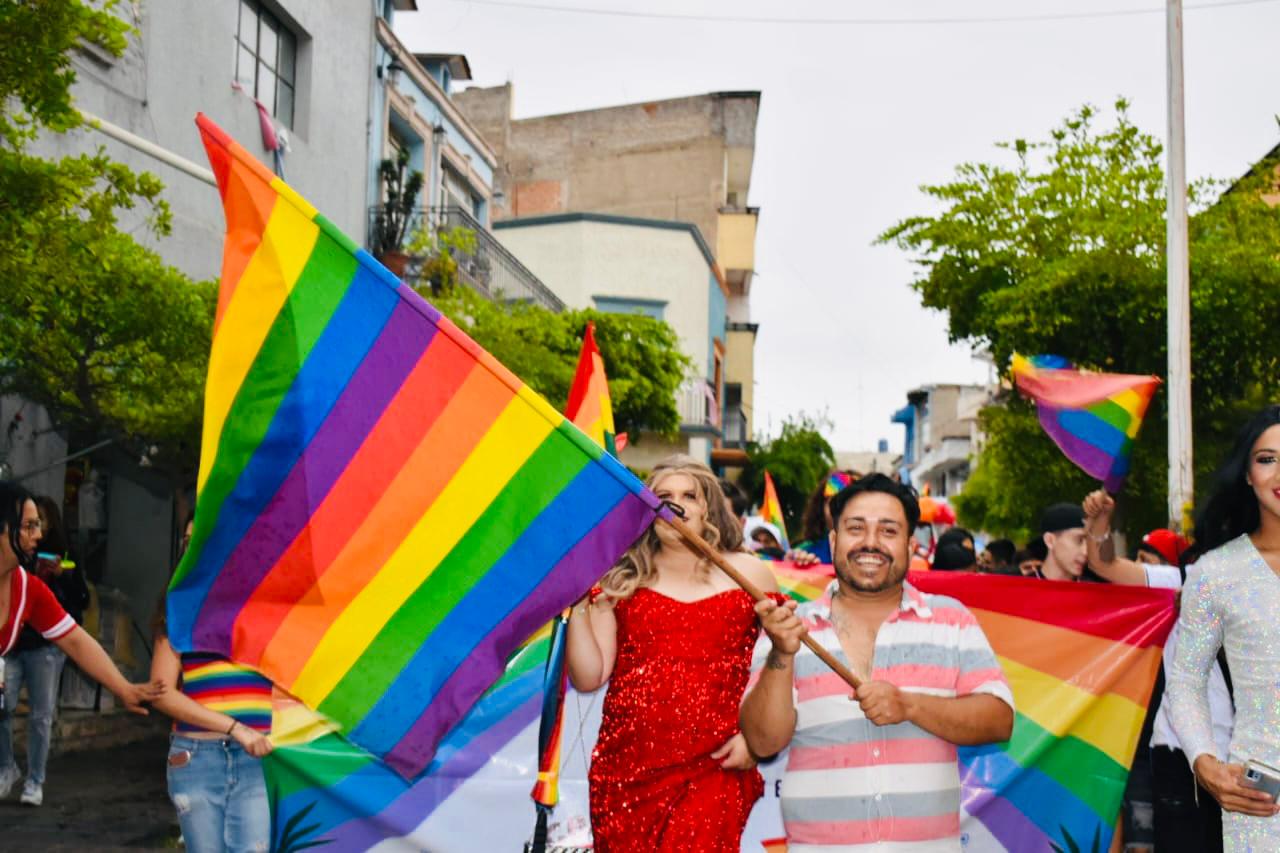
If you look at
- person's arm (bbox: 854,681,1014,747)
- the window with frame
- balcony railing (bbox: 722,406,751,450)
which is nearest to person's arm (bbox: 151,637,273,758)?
person's arm (bbox: 854,681,1014,747)

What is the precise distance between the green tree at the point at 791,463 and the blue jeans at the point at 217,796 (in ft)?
138

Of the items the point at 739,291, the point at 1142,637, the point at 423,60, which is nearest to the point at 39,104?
the point at 1142,637

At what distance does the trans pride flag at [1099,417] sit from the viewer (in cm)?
731

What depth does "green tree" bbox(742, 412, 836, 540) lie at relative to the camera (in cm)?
4769

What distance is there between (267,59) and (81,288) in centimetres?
943

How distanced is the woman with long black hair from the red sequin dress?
48.8 inches

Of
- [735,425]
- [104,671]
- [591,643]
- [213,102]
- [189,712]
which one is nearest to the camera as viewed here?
[591,643]

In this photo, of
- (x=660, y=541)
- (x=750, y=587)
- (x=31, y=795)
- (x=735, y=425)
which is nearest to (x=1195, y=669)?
(x=750, y=587)

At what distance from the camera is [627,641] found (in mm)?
4316

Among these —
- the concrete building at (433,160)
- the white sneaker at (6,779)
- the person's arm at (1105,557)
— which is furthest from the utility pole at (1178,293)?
the white sneaker at (6,779)

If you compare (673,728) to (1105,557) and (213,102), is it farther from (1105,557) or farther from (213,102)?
(213,102)

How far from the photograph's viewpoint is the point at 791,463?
157 feet

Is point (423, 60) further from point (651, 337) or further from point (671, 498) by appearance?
point (671, 498)

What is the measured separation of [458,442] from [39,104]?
4.49m
